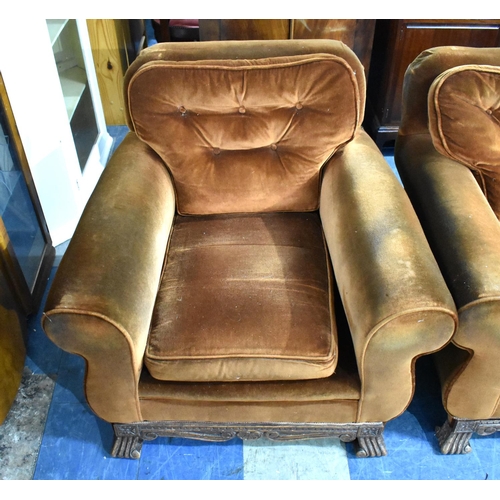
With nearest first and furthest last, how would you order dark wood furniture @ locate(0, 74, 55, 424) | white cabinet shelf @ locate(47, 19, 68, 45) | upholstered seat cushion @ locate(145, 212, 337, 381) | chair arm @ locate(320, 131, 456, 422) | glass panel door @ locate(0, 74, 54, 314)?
chair arm @ locate(320, 131, 456, 422), upholstered seat cushion @ locate(145, 212, 337, 381), dark wood furniture @ locate(0, 74, 55, 424), glass panel door @ locate(0, 74, 54, 314), white cabinet shelf @ locate(47, 19, 68, 45)

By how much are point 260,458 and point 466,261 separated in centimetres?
75

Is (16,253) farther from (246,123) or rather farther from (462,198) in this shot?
(462,198)

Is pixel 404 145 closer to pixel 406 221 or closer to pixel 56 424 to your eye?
pixel 406 221

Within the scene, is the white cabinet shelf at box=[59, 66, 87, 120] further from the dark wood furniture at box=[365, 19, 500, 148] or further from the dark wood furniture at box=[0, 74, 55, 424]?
the dark wood furniture at box=[365, 19, 500, 148]

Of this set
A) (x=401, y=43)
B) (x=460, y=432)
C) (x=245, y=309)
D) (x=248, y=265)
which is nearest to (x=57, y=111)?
(x=248, y=265)

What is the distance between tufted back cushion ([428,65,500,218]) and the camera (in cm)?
148

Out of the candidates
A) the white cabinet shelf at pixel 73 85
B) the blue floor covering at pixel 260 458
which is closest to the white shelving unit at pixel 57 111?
the white cabinet shelf at pixel 73 85

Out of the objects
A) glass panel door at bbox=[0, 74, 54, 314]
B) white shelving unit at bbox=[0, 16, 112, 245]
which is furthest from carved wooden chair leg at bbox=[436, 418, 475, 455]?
white shelving unit at bbox=[0, 16, 112, 245]

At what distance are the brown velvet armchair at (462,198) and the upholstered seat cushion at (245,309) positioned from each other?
1.00 ft

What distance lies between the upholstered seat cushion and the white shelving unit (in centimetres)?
65

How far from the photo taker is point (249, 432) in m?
1.43

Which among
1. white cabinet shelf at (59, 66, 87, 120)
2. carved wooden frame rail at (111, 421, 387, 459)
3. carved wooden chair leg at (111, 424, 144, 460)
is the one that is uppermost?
white cabinet shelf at (59, 66, 87, 120)

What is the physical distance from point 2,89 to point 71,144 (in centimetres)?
37
